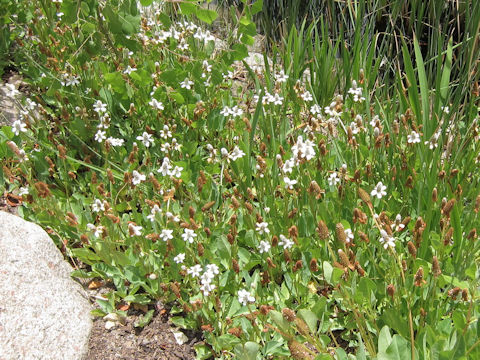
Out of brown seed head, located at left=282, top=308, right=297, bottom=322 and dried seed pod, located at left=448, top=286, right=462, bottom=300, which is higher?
brown seed head, located at left=282, top=308, right=297, bottom=322

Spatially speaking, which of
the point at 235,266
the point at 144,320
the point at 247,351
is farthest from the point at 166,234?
the point at 247,351

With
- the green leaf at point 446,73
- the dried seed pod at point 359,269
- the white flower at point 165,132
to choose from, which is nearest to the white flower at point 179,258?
the dried seed pod at point 359,269

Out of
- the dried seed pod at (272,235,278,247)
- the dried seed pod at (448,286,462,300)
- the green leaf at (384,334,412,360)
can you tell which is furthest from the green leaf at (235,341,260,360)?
the dried seed pod at (448,286,462,300)

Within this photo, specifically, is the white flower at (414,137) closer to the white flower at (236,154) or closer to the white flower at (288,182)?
the white flower at (288,182)

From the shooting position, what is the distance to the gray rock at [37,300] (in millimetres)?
2094

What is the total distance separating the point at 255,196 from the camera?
110 inches

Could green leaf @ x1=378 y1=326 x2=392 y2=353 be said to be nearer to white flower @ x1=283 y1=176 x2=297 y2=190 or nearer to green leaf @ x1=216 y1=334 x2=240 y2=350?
green leaf @ x1=216 y1=334 x2=240 y2=350

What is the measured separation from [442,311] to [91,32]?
7.50 ft

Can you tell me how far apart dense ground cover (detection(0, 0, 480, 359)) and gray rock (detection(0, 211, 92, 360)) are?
0.43 ft

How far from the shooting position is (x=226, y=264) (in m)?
2.41

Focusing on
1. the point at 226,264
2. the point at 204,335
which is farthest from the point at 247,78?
the point at 204,335

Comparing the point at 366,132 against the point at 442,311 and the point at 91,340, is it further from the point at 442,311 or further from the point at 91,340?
the point at 91,340

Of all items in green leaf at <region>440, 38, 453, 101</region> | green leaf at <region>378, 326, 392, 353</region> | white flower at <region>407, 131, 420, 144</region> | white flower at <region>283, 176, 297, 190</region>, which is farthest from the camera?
green leaf at <region>440, 38, 453, 101</region>

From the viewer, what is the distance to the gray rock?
82.4 inches
